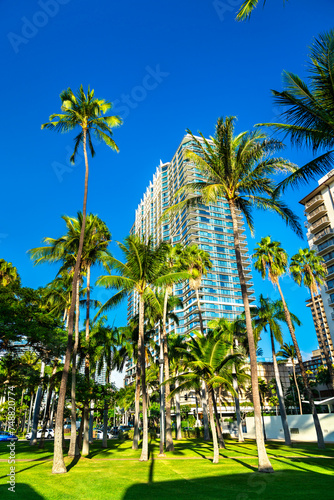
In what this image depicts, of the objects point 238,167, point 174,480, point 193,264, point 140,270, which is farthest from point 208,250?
point 174,480

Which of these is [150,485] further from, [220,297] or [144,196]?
[144,196]

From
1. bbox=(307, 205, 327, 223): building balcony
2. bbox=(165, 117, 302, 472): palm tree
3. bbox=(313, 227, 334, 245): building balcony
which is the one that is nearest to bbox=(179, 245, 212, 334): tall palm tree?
bbox=(165, 117, 302, 472): palm tree

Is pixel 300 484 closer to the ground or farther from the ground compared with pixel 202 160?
closer to the ground

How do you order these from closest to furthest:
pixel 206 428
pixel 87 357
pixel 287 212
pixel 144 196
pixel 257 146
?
pixel 287 212 → pixel 257 146 → pixel 87 357 → pixel 206 428 → pixel 144 196

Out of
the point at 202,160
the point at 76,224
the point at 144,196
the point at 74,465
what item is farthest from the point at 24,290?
the point at 144,196

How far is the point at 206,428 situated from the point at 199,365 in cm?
2341

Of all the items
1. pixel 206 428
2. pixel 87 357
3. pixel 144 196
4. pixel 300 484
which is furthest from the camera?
pixel 144 196

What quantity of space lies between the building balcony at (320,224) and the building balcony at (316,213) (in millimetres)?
926

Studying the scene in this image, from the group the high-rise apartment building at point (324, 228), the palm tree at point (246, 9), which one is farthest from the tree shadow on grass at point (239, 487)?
the high-rise apartment building at point (324, 228)

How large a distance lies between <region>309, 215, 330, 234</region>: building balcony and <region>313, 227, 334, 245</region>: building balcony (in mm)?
1066

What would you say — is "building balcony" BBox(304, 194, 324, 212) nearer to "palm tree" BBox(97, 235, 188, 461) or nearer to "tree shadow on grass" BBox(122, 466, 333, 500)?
"palm tree" BBox(97, 235, 188, 461)

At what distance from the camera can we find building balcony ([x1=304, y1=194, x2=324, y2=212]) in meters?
74.8

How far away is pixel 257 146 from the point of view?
19.0m

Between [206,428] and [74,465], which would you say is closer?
[74,465]
